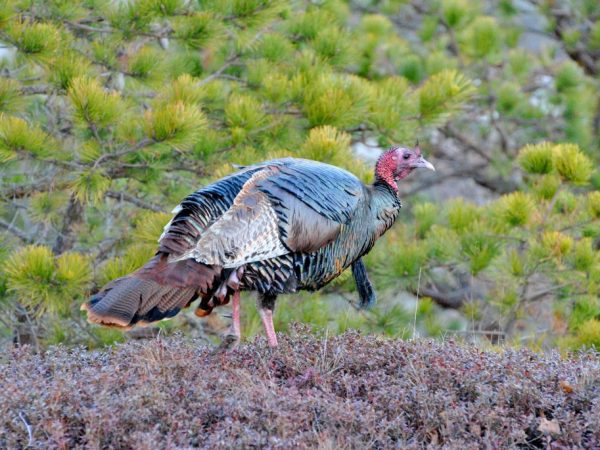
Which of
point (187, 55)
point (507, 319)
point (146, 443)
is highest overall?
point (146, 443)

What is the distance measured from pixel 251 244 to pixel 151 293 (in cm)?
60

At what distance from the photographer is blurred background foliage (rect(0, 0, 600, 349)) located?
22.4 ft

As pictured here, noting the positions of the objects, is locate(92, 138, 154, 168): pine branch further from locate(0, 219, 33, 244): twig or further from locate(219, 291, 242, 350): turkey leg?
locate(219, 291, 242, 350): turkey leg

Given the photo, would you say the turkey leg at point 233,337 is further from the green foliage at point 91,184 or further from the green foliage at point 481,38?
the green foliage at point 481,38

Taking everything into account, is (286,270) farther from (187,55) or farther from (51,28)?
(187,55)

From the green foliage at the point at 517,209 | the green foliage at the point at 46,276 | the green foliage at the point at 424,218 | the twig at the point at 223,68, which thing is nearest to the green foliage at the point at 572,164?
the green foliage at the point at 517,209

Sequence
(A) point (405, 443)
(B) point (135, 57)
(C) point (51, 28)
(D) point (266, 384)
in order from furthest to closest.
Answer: (B) point (135, 57) < (C) point (51, 28) < (D) point (266, 384) < (A) point (405, 443)

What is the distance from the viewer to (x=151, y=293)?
16.9 ft

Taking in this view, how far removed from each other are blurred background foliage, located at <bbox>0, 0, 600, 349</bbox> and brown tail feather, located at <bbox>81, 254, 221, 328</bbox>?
1.39 m

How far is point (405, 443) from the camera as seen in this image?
4168 millimetres

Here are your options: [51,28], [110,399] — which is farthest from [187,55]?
[110,399]

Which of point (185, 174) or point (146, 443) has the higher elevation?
point (146, 443)

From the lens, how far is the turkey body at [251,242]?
17.0 ft

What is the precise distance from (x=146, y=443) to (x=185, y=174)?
4.37m
